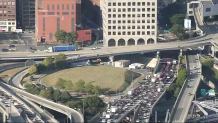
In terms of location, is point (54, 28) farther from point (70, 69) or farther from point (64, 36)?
point (70, 69)

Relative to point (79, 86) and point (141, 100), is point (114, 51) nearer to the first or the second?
point (79, 86)

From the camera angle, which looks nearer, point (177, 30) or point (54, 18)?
point (54, 18)

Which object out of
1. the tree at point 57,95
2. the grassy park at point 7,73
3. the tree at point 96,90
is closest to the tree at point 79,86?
the tree at point 96,90

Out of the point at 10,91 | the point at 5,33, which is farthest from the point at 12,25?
the point at 10,91

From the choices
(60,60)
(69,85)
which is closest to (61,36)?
(60,60)

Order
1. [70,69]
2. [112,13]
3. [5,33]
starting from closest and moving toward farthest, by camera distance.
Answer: [70,69] < [112,13] < [5,33]

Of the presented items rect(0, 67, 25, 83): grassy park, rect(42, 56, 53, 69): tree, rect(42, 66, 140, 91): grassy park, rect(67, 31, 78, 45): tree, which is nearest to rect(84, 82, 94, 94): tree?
rect(42, 66, 140, 91): grassy park
